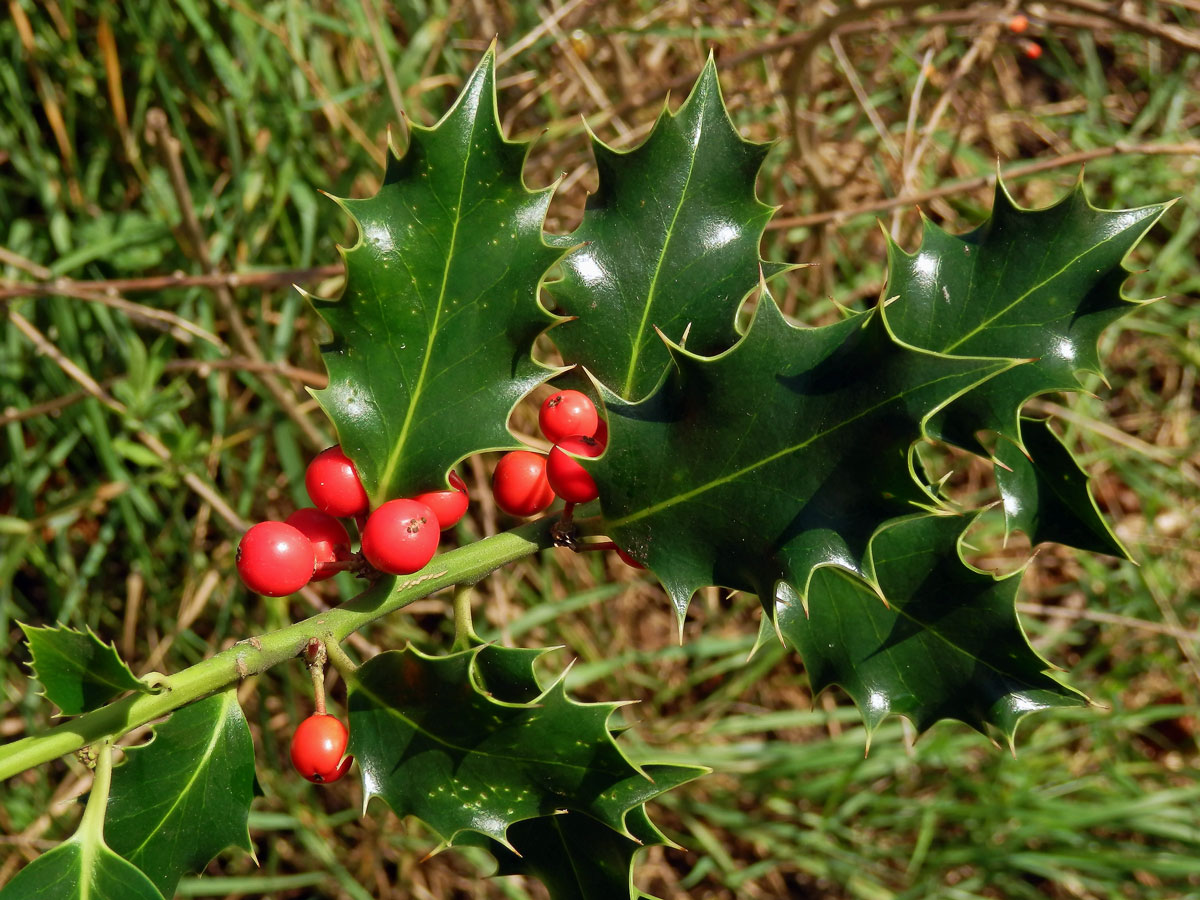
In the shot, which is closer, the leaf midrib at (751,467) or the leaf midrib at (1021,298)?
the leaf midrib at (751,467)

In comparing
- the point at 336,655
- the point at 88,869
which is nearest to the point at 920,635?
the point at 336,655

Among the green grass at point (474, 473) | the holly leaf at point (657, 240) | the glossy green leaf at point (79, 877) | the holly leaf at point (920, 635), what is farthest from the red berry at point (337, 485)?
the green grass at point (474, 473)

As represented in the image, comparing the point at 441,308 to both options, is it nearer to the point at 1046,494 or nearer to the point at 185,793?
the point at 185,793

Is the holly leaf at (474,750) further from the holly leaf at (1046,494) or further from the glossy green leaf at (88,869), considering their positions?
the holly leaf at (1046,494)

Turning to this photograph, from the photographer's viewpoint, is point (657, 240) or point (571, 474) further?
point (657, 240)

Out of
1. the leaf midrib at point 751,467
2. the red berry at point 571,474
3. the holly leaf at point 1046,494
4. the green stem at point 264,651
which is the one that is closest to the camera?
the leaf midrib at point 751,467

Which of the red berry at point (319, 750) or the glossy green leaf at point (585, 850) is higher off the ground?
the red berry at point (319, 750)
